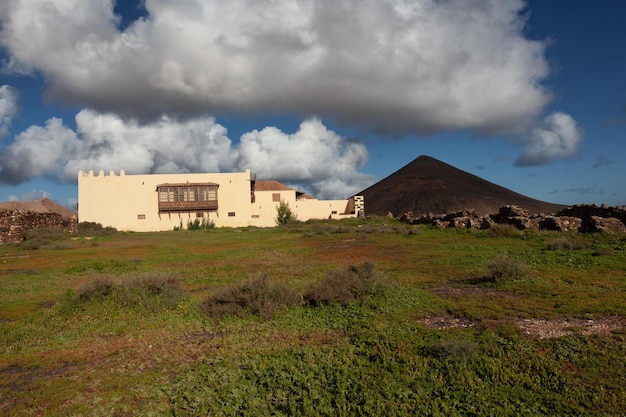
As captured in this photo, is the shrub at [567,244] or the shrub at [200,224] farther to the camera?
the shrub at [200,224]

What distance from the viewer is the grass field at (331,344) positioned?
4.75 meters

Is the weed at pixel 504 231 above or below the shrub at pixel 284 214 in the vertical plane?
below

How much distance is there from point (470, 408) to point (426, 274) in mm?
8225

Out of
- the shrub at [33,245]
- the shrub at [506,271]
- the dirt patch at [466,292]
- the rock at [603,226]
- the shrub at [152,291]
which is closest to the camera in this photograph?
the shrub at [152,291]

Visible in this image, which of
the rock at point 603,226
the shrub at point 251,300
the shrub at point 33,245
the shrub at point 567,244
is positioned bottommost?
the shrub at point 251,300

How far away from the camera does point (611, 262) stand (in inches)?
492

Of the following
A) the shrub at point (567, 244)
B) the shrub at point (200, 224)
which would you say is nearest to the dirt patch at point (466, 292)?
the shrub at point (567, 244)

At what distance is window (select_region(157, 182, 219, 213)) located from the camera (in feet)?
156

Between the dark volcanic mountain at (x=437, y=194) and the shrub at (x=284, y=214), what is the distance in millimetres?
19958

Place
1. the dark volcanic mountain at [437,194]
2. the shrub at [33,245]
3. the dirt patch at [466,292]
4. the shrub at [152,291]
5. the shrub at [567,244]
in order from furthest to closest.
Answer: the dark volcanic mountain at [437,194] < the shrub at [33,245] < the shrub at [567,244] < the dirt patch at [466,292] < the shrub at [152,291]

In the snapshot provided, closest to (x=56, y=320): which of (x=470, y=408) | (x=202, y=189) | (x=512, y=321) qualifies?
(x=470, y=408)

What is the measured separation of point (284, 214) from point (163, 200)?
552 inches

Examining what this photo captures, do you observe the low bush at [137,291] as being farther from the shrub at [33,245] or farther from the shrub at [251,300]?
the shrub at [33,245]

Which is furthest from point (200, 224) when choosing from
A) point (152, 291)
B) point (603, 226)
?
point (152, 291)
